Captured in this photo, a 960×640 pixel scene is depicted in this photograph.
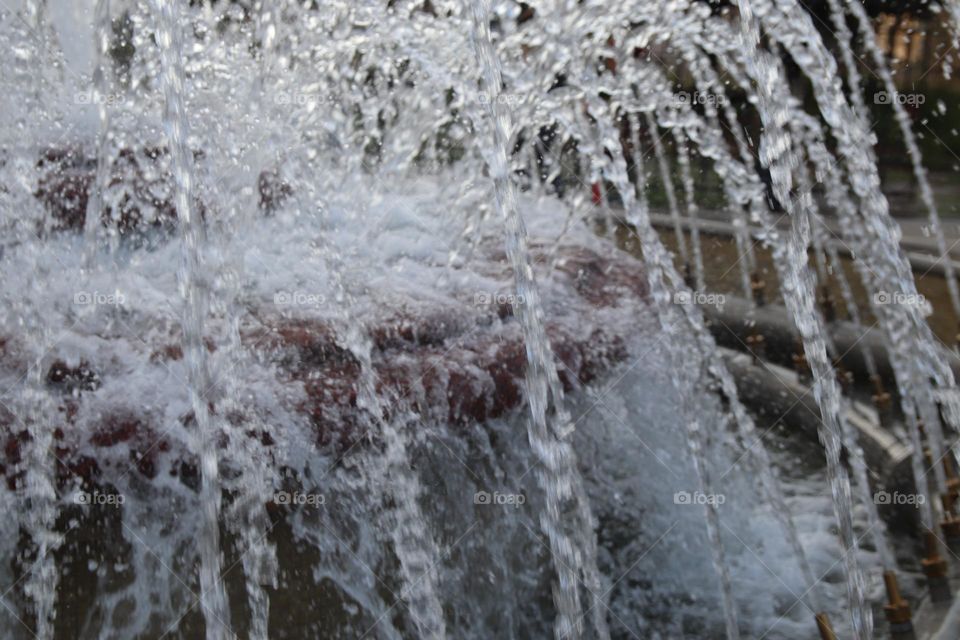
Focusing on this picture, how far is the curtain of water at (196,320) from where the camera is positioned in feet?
7.36

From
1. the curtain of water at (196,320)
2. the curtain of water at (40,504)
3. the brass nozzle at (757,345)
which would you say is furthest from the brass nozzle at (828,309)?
the curtain of water at (40,504)

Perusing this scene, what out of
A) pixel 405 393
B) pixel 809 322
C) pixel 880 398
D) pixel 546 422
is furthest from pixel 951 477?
pixel 405 393

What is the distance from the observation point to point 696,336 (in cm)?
412

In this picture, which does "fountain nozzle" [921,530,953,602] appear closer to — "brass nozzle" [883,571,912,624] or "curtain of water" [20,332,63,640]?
"brass nozzle" [883,571,912,624]

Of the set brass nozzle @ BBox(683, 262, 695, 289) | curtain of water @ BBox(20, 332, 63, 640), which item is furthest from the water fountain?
brass nozzle @ BBox(683, 262, 695, 289)

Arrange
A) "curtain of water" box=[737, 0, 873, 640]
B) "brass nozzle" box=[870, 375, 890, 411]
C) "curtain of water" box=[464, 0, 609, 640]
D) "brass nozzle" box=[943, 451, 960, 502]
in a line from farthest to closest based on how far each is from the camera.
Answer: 1. "brass nozzle" box=[870, 375, 890, 411]
2. "brass nozzle" box=[943, 451, 960, 502]
3. "curtain of water" box=[737, 0, 873, 640]
4. "curtain of water" box=[464, 0, 609, 640]

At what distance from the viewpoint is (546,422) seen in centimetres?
270

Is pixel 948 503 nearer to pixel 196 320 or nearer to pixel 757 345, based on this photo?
pixel 757 345

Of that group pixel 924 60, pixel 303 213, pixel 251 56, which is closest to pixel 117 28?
pixel 251 56

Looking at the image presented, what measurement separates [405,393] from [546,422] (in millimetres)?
449

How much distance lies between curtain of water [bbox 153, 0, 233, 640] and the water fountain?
0.01m

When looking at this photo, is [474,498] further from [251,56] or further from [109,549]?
[251,56]

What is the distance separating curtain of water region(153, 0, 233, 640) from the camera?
2.24 metres

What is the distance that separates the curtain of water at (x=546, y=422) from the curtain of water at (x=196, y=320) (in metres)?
0.83
